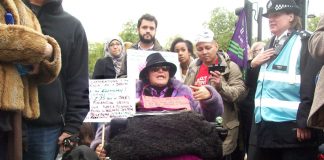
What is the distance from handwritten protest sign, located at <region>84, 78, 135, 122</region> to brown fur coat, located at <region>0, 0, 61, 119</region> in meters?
0.96

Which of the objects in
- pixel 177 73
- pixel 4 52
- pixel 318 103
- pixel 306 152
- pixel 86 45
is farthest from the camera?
pixel 177 73

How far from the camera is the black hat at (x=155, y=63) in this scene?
3.83 metres

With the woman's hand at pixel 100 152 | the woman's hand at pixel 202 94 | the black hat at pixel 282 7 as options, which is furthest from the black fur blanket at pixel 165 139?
the black hat at pixel 282 7

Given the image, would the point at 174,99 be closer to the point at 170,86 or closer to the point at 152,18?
the point at 170,86

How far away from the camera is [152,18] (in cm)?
592

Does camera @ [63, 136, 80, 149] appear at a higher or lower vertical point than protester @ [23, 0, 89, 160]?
lower

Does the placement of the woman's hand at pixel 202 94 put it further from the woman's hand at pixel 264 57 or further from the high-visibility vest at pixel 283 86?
the woman's hand at pixel 264 57

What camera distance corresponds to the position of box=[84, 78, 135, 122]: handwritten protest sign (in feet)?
11.5

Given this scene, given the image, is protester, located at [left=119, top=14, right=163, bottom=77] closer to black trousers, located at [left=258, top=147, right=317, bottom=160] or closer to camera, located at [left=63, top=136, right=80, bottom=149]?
black trousers, located at [left=258, top=147, right=317, bottom=160]

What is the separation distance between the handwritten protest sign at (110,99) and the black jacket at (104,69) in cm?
208

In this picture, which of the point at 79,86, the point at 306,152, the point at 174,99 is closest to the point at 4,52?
the point at 79,86

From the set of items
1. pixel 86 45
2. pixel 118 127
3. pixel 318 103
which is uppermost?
pixel 86 45

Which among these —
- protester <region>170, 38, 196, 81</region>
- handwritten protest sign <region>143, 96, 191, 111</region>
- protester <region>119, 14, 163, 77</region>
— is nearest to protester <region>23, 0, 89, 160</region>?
handwritten protest sign <region>143, 96, 191, 111</region>

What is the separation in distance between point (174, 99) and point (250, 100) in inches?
75.7
